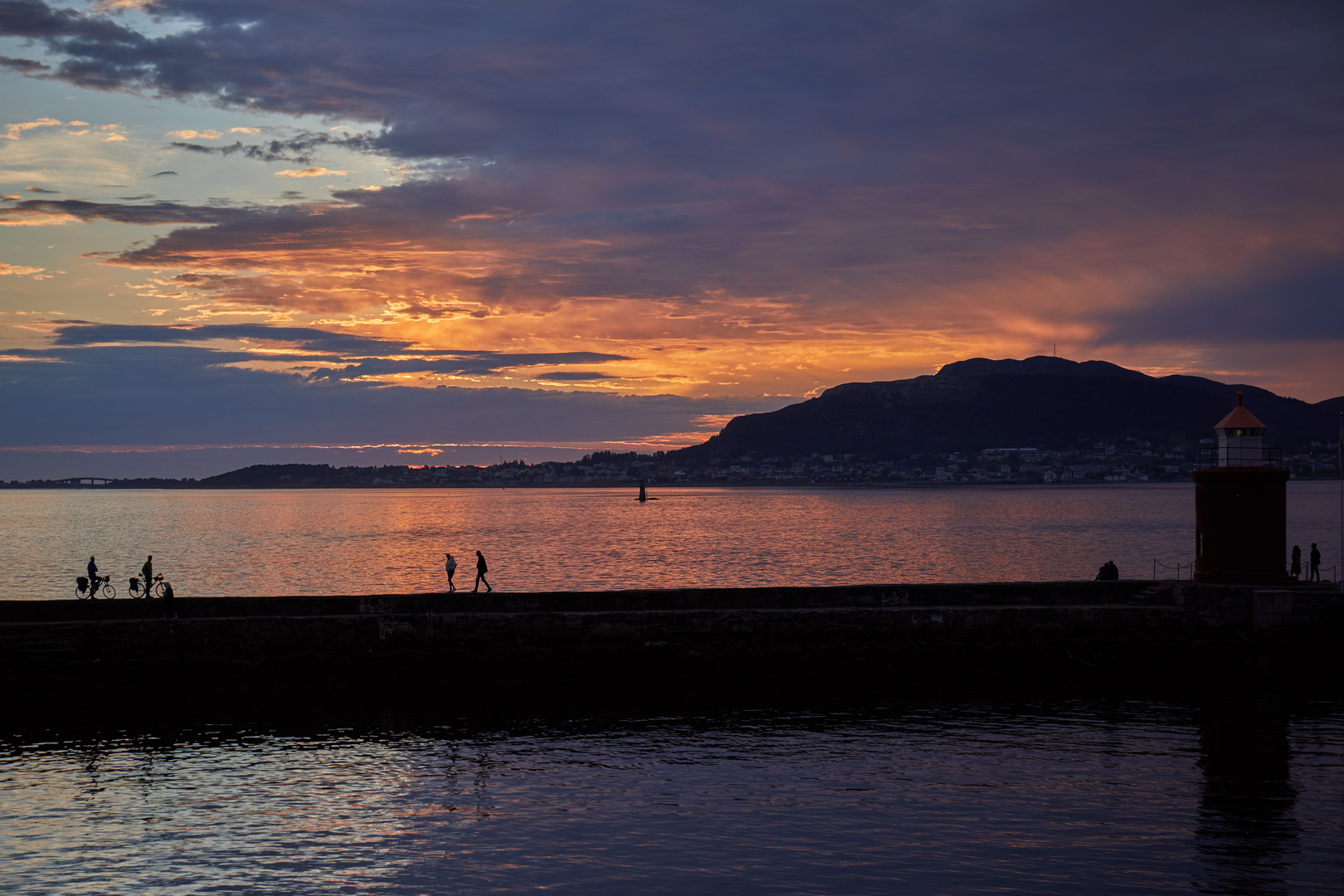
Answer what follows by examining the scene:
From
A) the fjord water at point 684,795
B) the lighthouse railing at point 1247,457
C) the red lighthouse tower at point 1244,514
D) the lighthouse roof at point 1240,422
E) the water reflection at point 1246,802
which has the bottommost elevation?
the fjord water at point 684,795

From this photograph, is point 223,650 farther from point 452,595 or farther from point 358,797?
point 358,797

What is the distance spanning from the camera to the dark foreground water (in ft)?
42.1

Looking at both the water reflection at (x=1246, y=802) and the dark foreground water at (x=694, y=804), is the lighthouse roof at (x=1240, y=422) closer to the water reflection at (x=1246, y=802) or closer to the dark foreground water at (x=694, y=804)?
the dark foreground water at (x=694, y=804)

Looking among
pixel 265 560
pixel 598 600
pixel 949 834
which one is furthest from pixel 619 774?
pixel 265 560

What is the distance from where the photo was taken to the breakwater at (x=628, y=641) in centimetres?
2358

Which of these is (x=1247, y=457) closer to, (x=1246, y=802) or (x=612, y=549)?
(x=1246, y=802)

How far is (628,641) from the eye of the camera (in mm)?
25031

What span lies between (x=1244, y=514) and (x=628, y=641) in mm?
17159

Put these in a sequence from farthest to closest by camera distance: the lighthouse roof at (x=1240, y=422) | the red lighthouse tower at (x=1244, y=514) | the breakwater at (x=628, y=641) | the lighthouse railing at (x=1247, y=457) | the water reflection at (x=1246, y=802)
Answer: the lighthouse roof at (x=1240, y=422) → the lighthouse railing at (x=1247, y=457) → the red lighthouse tower at (x=1244, y=514) → the breakwater at (x=628, y=641) → the water reflection at (x=1246, y=802)

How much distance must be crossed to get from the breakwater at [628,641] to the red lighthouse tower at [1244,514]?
3.33 ft

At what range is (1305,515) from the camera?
4454 inches

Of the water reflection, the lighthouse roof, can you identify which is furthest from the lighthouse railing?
the water reflection

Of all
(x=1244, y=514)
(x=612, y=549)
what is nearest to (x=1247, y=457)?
(x=1244, y=514)

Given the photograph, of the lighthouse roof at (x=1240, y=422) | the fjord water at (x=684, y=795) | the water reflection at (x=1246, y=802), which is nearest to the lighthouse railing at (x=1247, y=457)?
the lighthouse roof at (x=1240, y=422)
